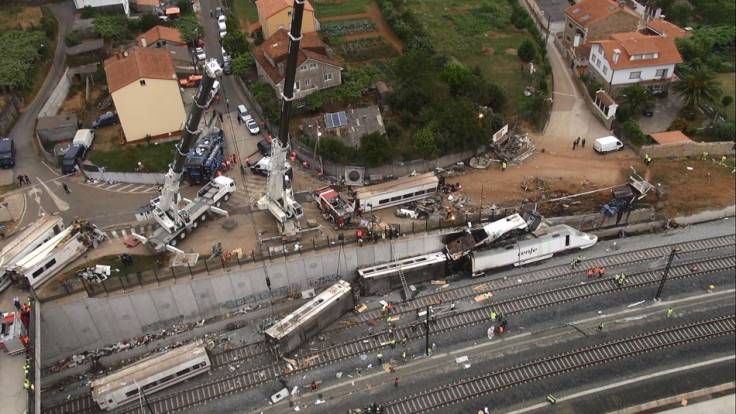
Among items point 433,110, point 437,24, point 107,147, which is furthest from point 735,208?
point 107,147

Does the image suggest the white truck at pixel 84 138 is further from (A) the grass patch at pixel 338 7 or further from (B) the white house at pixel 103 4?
(A) the grass patch at pixel 338 7

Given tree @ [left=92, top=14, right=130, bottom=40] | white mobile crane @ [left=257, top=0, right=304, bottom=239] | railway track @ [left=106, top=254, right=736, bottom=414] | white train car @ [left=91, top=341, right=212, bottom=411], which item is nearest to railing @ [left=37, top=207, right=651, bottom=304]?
white mobile crane @ [left=257, top=0, right=304, bottom=239]

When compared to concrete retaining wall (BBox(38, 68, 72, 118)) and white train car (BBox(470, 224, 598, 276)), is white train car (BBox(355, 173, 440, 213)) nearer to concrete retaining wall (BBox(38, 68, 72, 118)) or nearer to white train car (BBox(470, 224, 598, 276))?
white train car (BBox(470, 224, 598, 276))

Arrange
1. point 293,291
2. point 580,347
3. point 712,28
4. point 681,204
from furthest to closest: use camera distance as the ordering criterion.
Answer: point 712,28, point 681,204, point 293,291, point 580,347

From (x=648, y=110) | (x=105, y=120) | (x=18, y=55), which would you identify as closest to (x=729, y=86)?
(x=648, y=110)

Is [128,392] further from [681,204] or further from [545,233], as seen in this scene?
[681,204]

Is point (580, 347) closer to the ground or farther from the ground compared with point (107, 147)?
closer to the ground

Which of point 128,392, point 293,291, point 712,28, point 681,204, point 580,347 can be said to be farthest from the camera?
point 712,28
